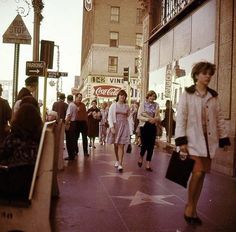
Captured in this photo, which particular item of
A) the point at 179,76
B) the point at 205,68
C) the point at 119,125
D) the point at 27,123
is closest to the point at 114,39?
the point at 179,76

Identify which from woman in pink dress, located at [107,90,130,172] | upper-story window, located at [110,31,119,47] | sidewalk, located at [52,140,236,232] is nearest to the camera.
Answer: sidewalk, located at [52,140,236,232]

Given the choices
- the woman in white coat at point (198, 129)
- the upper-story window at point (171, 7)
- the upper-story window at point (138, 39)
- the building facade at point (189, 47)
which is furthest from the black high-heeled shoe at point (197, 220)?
the upper-story window at point (138, 39)

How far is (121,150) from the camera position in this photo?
32.2ft

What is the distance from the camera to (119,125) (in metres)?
9.80

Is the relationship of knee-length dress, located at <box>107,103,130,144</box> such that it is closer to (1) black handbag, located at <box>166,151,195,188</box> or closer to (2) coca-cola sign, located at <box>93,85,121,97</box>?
(1) black handbag, located at <box>166,151,195,188</box>

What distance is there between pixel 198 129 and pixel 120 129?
4617mm

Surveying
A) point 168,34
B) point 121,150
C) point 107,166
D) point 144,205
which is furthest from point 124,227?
point 168,34

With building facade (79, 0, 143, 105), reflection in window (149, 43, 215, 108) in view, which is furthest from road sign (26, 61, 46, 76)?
building facade (79, 0, 143, 105)

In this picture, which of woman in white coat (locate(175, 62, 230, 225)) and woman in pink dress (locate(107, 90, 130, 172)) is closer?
woman in white coat (locate(175, 62, 230, 225))

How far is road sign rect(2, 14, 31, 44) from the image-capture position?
8742 mm

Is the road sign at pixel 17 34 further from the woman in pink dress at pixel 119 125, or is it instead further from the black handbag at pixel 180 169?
the black handbag at pixel 180 169

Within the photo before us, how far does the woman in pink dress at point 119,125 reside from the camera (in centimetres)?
971

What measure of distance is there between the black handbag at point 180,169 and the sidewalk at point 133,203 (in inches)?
19.6

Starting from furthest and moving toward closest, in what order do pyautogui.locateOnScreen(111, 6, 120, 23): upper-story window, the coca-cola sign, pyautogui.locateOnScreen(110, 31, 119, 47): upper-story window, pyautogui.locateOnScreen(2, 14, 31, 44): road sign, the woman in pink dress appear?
pyautogui.locateOnScreen(111, 6, 120, 23): upper-story window → pyautogui.locateOnScreen(110, 31, 119, 47): upper-story window → the coca-cola sign → the woman in pink dress → pyautogui.locateOnScreen(2, 14, 31, 44): road sign
